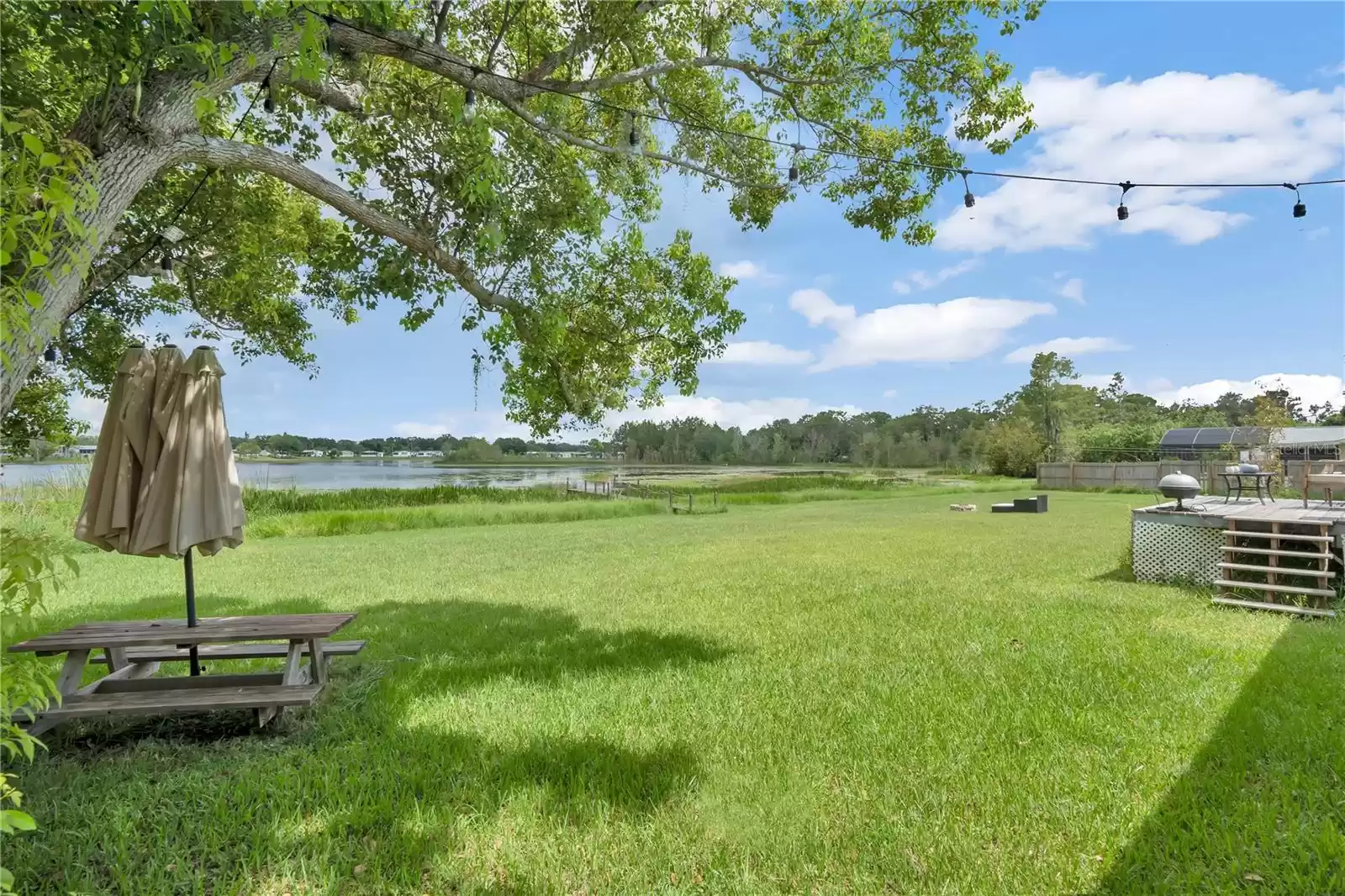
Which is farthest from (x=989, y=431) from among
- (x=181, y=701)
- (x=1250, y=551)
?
(x=181, y=701)

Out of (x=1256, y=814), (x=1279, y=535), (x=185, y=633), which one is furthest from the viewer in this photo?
(x=1279, y=535)

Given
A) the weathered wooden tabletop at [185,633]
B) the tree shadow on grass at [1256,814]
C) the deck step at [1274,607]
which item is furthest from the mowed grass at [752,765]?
the weathered wooden tabletop at [185,633]

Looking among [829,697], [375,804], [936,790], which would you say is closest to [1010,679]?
[829,697]

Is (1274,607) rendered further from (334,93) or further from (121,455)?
(334,93)

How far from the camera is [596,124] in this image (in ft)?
28.2

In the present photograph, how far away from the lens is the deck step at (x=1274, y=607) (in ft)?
18.7

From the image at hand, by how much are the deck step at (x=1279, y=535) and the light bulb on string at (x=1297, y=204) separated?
3.16 m

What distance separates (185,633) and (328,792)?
1.54 metres

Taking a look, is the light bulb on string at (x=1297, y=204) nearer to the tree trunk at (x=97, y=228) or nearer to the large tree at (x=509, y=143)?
the large tree at (x=509, y=143)

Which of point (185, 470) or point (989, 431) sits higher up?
point (989, 431)

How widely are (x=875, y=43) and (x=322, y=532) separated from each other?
14.8 metres

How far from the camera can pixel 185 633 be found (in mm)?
3455

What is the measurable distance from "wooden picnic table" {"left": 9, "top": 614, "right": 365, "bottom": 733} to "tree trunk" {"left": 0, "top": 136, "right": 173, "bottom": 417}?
131cm

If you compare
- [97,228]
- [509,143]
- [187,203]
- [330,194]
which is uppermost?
[509,143]
